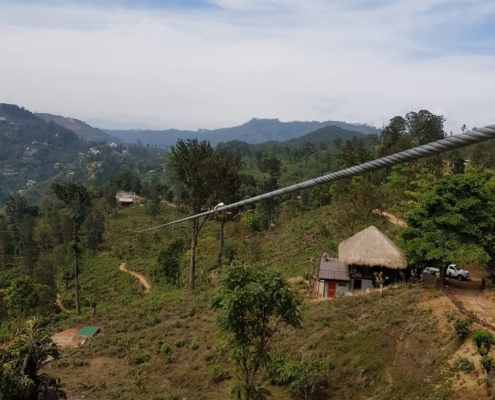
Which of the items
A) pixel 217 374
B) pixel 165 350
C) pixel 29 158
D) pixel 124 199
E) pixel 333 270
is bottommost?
pixel 165 350

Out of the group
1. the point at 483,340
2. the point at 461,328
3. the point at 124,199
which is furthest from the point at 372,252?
the point at 124,199

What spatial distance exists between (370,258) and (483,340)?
25.7 ft

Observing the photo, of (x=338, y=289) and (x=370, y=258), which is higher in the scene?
(x=370, y=258)

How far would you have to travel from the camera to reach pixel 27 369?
1009 cm

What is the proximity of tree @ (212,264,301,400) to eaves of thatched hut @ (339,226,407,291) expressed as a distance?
9.34m

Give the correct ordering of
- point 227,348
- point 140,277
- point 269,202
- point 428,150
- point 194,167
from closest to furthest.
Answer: point 428,150
point 227,348
point 194,167
point 140,277
point 269,202

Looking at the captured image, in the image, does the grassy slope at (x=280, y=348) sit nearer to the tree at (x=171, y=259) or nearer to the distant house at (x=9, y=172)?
the tree at (x=171, y=259)

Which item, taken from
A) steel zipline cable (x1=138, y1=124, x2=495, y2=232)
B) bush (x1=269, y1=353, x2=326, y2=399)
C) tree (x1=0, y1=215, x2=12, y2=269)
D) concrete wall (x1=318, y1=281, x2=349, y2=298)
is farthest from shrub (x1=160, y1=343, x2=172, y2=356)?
tree (x1=0, y1=215, x2=12, y2=269)

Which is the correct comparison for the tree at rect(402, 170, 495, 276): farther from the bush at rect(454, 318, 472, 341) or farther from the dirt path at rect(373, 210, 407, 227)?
the dirt path at rect(373, 210, 407, 227)

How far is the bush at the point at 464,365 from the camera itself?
10.1m

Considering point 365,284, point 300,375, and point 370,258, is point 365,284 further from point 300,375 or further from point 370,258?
point 300,375

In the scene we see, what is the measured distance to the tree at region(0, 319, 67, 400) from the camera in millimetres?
9562

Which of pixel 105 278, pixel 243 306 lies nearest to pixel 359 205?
pixel 243 306

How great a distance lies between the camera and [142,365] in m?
14.9
